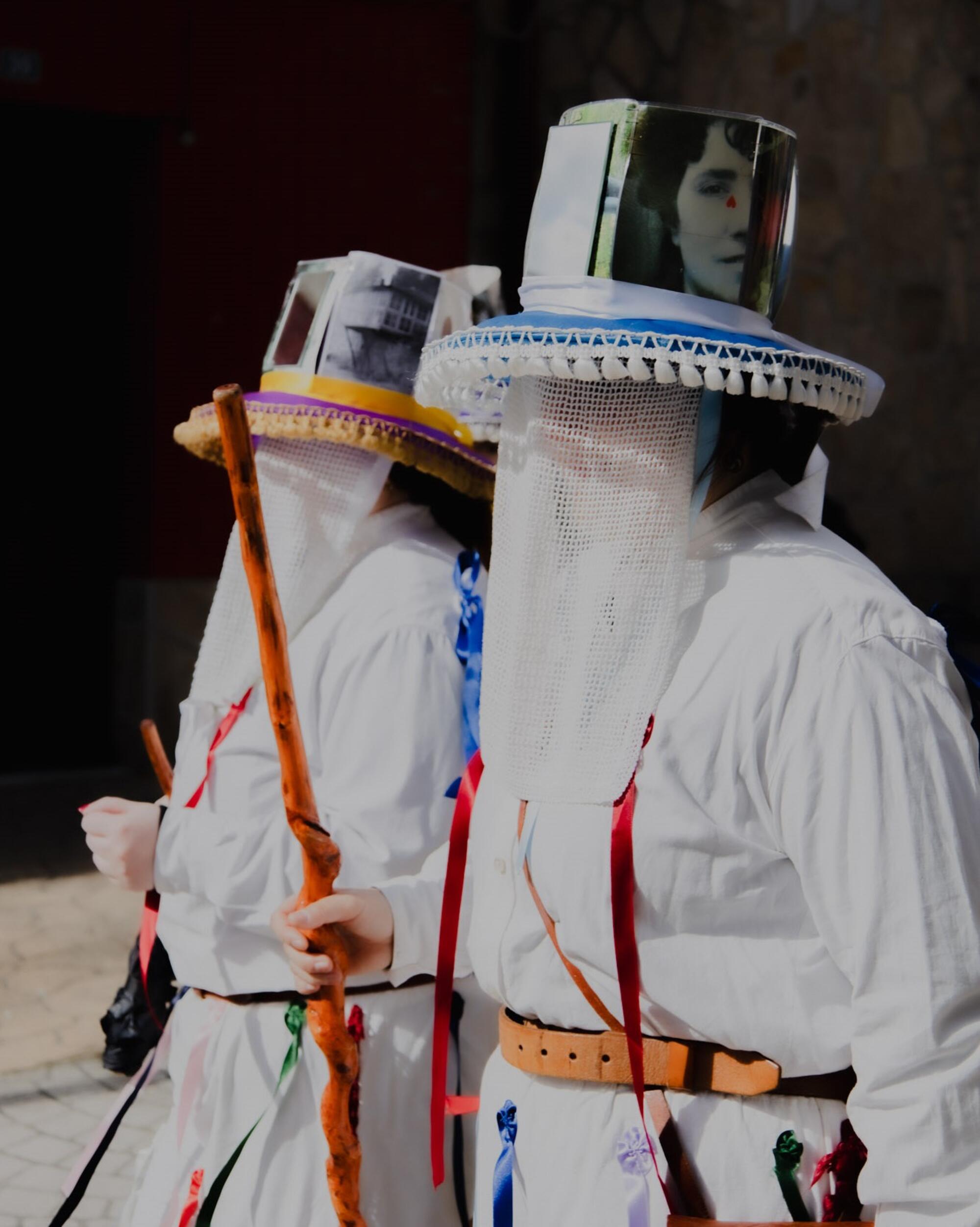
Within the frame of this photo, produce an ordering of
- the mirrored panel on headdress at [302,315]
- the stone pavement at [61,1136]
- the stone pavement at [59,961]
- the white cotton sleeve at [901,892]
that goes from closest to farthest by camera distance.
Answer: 1. the white cotton sleeve at [901,892]
2. the mirrored panel on headdress at [302,315]
3. the stone pavement at [61,1136]
4. the stone pavement at [59,961]

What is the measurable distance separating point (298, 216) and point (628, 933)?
19.1ft

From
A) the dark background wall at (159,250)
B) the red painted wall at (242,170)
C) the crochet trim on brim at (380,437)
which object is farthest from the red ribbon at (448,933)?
the red painted wall at (242,170)

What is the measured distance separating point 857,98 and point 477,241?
6.80 ft

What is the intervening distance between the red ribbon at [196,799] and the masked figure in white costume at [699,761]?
71cm

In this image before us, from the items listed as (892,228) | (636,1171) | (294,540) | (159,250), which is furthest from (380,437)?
(159,250)

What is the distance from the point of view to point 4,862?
5.56m

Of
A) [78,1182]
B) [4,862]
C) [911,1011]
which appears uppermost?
[911,1011]

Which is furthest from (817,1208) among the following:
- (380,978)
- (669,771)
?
(380,978)

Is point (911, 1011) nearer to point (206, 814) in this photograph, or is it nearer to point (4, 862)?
point (206, 814)

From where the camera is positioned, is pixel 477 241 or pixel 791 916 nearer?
pixel 791 916

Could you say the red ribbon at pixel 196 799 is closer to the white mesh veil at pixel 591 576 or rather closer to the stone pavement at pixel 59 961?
the white mesh veil at pixel 591 576

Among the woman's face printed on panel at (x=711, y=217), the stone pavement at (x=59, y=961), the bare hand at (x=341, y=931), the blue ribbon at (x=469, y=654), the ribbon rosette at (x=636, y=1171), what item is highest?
the woman's face printed on panel at (x=711, y=217)

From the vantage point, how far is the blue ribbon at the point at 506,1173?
152 cm

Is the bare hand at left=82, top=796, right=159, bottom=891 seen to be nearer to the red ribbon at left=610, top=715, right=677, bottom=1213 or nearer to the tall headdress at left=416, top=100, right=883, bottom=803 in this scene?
the tall headdress at left=416, top=100, right=883, bottom=803
